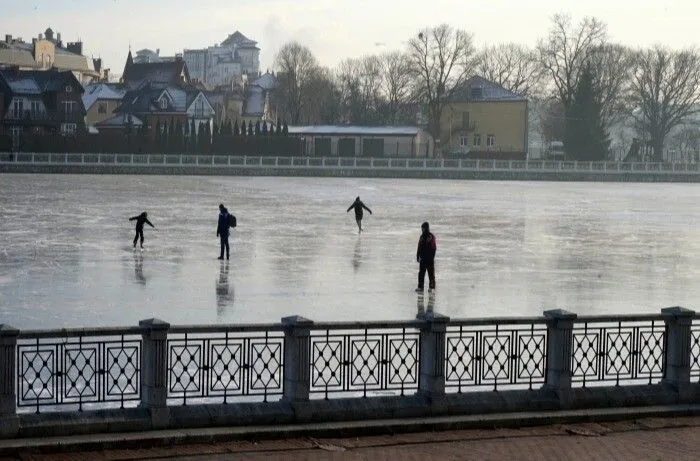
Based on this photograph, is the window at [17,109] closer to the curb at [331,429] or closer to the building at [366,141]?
the building at [366,141]

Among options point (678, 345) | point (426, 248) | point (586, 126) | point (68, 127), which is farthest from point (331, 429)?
point (68, 127)

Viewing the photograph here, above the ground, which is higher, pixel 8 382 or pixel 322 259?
pixel 8 382

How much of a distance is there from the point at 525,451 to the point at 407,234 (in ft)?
110

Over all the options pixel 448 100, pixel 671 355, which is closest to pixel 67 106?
pixel 448 100

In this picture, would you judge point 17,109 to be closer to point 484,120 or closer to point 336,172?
point 336,172

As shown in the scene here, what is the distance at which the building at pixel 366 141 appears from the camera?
133 metres

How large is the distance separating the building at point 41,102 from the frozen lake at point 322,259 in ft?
222

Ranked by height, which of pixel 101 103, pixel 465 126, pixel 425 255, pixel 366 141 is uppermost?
pixel 101 103

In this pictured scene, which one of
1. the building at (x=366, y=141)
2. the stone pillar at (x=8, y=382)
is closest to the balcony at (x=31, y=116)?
the building at (x=366, y=141)

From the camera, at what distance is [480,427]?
48.4ft

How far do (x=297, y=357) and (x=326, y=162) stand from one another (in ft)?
336

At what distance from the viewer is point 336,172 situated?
377 feet

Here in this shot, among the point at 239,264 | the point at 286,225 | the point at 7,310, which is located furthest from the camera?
the point at 286,225

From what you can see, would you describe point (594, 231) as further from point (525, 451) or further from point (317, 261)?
point (525, 451)
